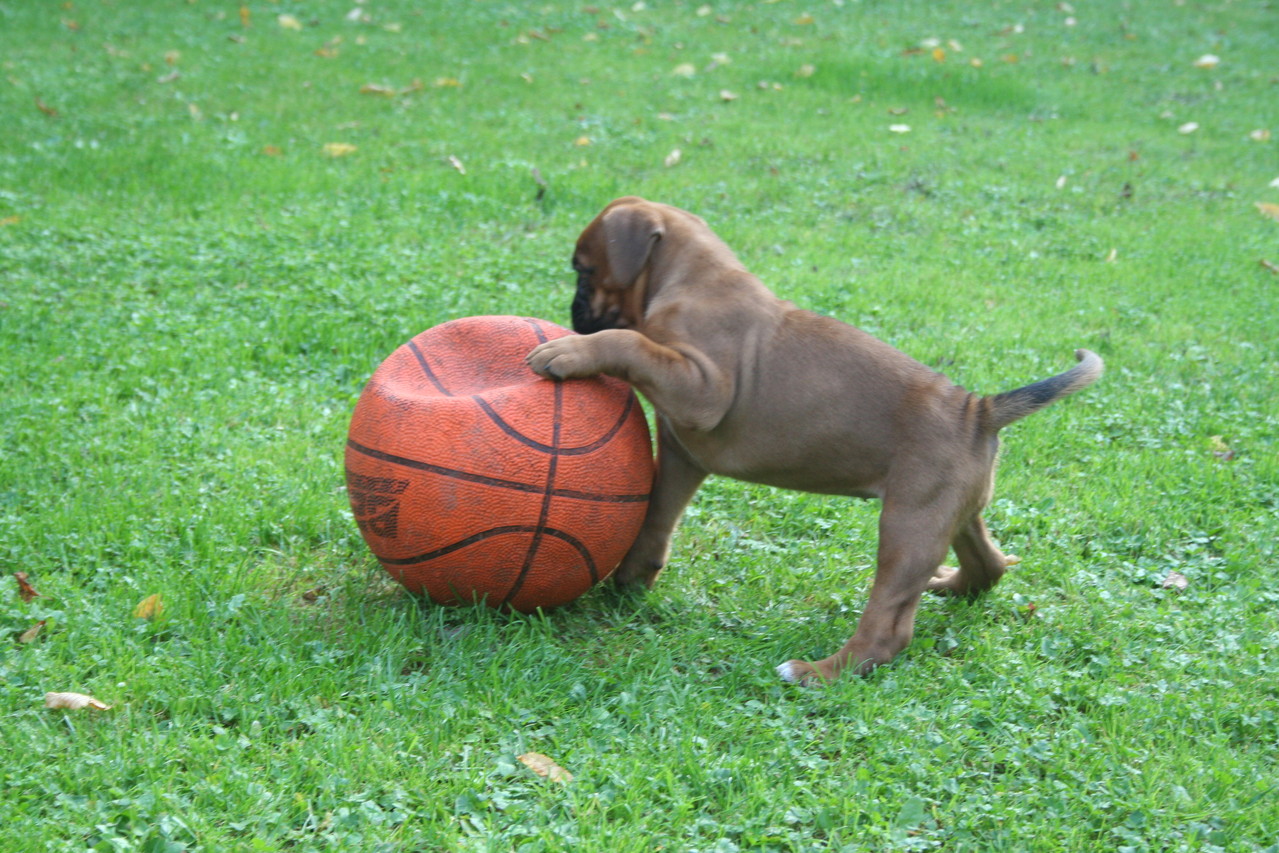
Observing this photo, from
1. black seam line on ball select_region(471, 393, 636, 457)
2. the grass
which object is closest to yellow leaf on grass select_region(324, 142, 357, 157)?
the grass

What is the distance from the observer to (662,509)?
4.50 m

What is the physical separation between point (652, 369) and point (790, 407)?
54cm

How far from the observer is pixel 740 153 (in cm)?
1070

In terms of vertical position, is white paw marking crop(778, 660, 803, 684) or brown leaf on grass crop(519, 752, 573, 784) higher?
brown leaf on grass crop(519, 752, 573, 784)

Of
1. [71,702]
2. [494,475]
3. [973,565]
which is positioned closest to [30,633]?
[71,702]

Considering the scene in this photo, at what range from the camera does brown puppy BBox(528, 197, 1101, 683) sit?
13.2 feet

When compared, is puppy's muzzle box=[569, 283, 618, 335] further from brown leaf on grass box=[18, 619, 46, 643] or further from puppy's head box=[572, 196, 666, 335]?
brown leaf on grass box=[18, 619, 46, 643]

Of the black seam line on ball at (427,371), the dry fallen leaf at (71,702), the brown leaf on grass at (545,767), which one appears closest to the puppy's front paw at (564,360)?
the black seam line on ball at (427,371)

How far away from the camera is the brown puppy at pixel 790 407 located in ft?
13.2

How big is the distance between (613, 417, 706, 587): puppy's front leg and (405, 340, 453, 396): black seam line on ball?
87cm

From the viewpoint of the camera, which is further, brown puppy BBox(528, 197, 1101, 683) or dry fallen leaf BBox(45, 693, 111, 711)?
brown puppy BBox(528, 197, 1101, 683)

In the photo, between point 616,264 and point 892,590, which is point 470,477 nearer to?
point 616,264

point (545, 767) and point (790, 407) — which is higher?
point (790, 407)

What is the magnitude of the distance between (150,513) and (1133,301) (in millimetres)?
6274
